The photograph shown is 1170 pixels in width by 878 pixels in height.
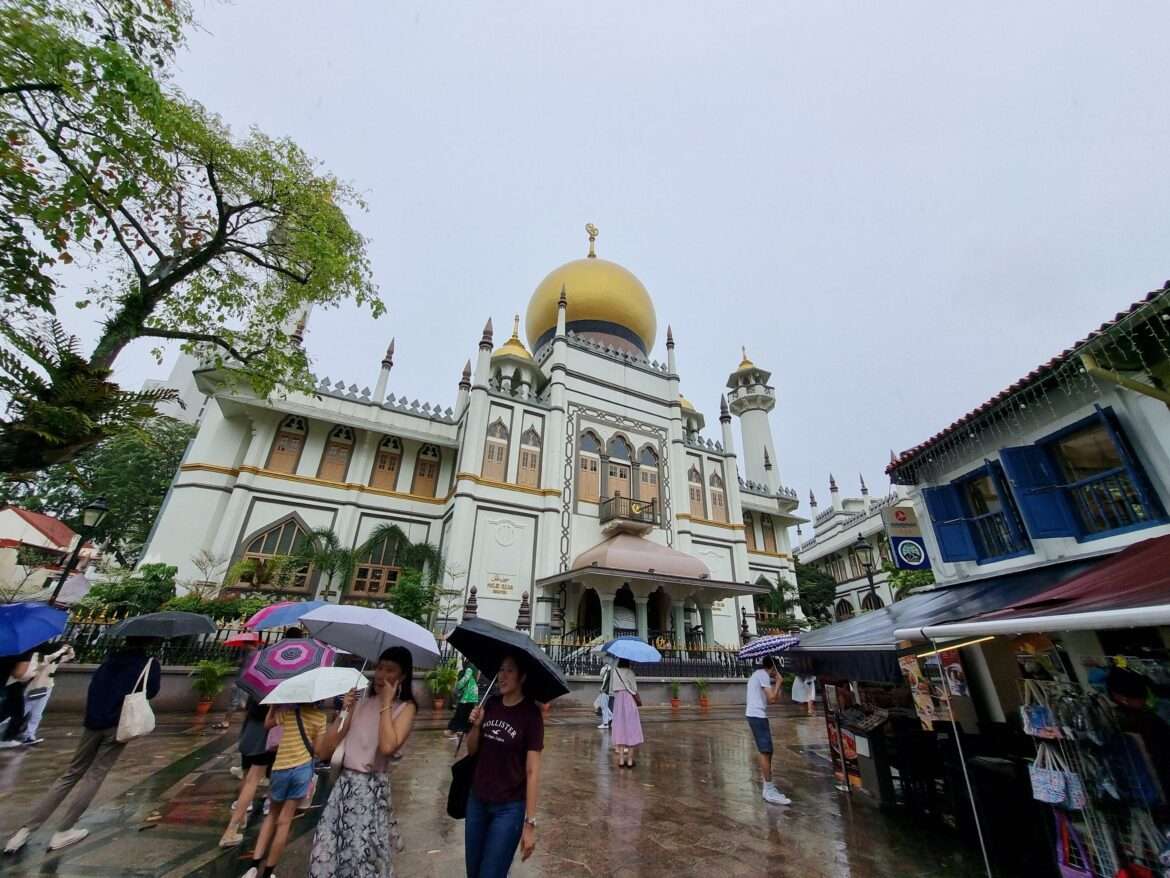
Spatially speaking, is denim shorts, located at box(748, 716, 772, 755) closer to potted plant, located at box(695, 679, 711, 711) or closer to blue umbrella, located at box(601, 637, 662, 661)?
blue umbrella, located at box(601, 637, 662, 661)

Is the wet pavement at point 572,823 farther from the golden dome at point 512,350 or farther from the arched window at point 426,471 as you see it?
the golden dome at point 512,350

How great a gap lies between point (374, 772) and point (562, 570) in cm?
1430

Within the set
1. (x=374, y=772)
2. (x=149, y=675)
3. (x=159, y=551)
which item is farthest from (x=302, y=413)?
(x=374, y=772)

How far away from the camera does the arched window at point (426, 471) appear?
58.2 feet

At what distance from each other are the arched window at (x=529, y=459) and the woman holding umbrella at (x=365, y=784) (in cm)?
1489

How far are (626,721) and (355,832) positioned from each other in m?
5.00

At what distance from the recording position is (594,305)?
2250 centimetres

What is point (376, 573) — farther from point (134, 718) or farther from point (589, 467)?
point (134, 718)

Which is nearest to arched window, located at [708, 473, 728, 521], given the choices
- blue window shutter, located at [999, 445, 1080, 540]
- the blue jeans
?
blue window shutter, located at [999, 445, 1080, 540]

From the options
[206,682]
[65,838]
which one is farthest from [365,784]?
[206,682]

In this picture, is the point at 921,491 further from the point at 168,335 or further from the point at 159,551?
the point at 159,551

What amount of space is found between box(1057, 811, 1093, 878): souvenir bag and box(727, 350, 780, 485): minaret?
73.9 feet

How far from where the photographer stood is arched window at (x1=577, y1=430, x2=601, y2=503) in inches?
725

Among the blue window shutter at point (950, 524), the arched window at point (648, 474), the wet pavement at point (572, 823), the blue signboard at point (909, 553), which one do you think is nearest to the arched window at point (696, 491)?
the arched window at point (648, 474)
